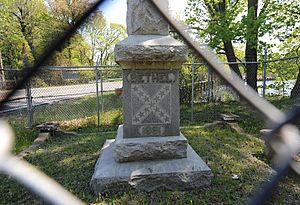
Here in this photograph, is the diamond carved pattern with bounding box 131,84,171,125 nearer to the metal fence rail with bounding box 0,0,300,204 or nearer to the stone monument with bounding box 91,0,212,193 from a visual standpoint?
the stone monument with bounding box 91,0,212,193

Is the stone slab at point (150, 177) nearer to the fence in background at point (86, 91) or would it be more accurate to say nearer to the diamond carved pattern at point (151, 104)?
the diamond carved pattern at point (151, 104)

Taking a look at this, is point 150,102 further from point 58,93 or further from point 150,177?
point 58,93

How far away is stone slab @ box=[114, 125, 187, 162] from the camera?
3.12m

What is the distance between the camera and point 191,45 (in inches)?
20.6

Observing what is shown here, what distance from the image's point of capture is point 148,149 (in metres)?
3.15

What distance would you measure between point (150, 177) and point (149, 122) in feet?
2.89

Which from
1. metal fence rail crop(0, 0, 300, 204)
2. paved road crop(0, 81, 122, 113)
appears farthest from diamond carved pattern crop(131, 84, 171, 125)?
paved road crop(0, 81, 122, 113)

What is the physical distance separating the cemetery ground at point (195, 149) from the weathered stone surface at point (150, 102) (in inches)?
38.1

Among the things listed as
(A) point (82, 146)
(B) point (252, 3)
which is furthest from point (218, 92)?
(A) point (82, 146)

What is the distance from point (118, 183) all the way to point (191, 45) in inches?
103

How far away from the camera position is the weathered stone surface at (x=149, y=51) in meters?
2.96

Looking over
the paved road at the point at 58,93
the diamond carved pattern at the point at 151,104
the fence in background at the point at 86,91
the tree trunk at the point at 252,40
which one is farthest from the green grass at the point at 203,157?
the tree trunk at the point at 252,40

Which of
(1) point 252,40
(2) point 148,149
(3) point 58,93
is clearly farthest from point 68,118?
(1) point 252,40

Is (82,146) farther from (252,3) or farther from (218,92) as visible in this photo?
(252,3)
